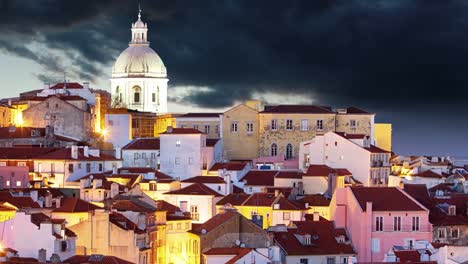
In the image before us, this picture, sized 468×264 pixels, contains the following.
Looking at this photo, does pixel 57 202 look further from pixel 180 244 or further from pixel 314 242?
pixel 314 242

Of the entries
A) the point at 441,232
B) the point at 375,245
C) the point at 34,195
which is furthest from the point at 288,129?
the point at 375,245

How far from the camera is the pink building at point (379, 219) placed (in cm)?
7031

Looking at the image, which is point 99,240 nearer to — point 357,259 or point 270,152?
point 357,259

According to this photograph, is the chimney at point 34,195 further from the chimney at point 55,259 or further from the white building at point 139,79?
the white building at point 139,79

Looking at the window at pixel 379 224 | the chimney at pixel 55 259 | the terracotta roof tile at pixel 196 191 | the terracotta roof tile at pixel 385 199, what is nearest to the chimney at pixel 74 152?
the terracotta roof tile at pixel 196 191

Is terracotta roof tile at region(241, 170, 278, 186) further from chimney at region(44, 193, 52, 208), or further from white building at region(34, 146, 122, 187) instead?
chimney at region(44, 193, 52, 208)

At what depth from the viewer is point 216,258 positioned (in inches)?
2504

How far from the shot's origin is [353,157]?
3701 inches

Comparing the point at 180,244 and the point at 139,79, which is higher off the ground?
the point at 139,79

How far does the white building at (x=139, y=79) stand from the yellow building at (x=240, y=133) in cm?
1469

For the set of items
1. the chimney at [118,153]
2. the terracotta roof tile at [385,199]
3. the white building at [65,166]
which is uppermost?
the chimney at [118,153]

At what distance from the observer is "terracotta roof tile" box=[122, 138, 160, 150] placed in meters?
98.5

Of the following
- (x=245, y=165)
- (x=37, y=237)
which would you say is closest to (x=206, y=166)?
(x=245, y=165)

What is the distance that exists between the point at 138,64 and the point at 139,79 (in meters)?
1.21
